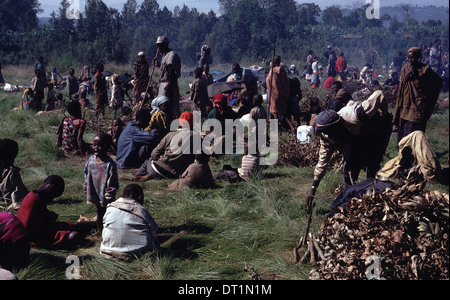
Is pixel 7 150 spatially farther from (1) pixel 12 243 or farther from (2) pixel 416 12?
(2) pixel 416 12

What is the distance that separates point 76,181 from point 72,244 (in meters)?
2.17

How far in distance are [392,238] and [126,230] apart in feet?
7.49

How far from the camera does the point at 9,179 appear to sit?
17.4 feet

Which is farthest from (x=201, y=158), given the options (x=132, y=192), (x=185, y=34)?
(x=185, y=34)

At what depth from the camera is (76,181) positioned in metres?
6.61

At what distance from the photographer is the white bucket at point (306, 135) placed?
310 inches

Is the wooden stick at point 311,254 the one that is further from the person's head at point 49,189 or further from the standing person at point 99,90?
the standing person at point 99,90

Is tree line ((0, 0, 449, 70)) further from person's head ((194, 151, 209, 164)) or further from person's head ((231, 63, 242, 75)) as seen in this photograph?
person's head ((194, 151, 209, 164))

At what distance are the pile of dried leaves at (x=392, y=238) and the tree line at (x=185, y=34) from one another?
24259 mm

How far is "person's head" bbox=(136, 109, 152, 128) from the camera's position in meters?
7.57

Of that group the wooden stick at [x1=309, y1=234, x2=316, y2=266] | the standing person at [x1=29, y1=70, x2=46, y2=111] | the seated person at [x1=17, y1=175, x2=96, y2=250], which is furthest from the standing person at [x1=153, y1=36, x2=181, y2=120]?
the standing person at [x1=29, y1=70, x2=46, y2=111]
